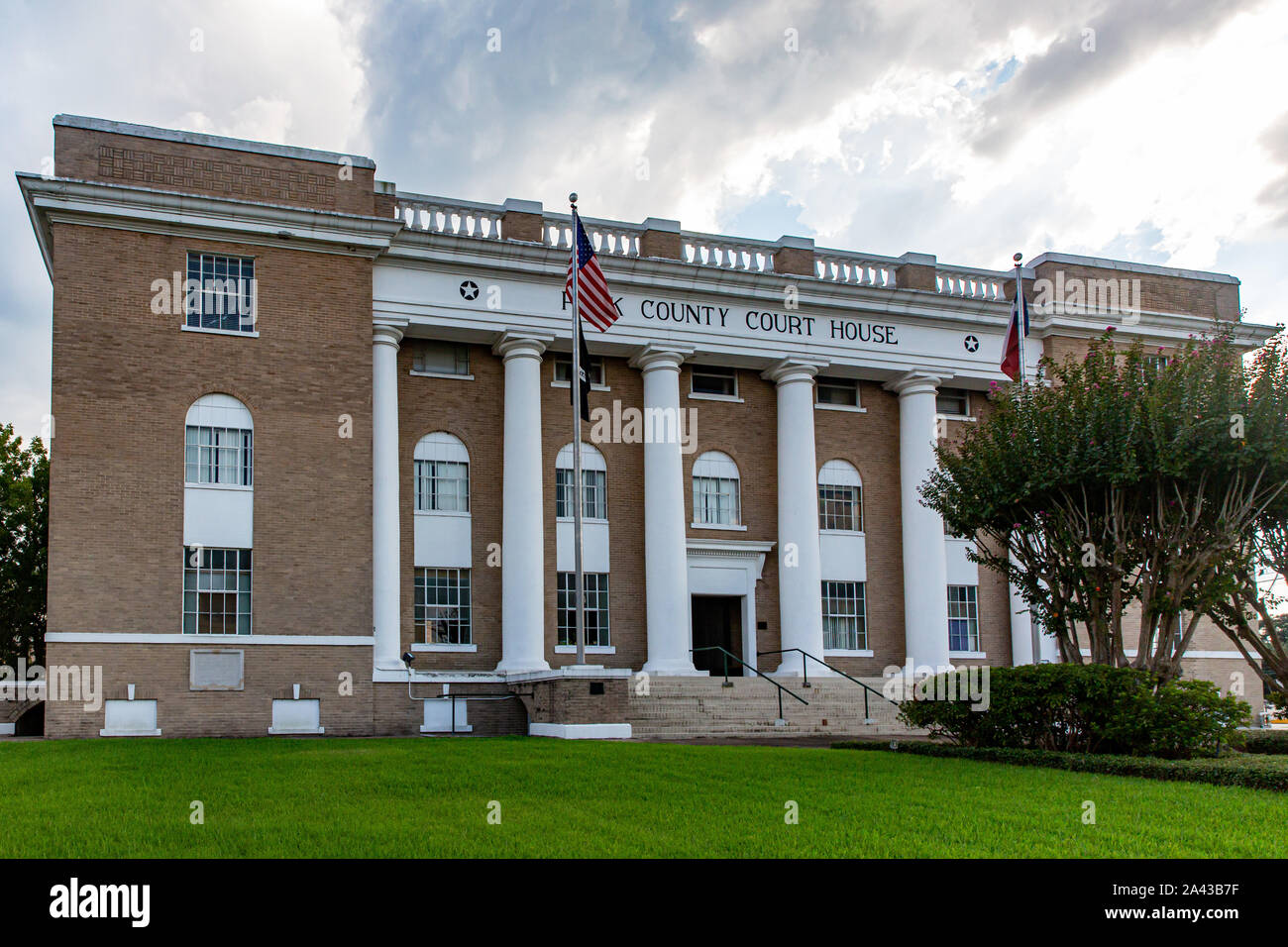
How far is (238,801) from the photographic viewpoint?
37.4ft

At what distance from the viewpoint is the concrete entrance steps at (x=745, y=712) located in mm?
26266

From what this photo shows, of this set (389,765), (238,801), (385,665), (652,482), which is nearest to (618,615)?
(652,482)

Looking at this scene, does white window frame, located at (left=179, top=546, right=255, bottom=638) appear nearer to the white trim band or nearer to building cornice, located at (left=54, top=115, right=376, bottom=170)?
the white trim band

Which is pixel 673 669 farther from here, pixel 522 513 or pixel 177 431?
pixel 177 431

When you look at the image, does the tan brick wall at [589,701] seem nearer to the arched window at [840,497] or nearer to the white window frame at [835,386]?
the arched window at [840,497]

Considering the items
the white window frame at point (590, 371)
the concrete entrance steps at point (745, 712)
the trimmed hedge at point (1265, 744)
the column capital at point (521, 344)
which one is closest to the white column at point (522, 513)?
the column capital at point (521, 344)

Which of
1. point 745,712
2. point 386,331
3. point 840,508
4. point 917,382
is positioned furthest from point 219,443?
point 917,382

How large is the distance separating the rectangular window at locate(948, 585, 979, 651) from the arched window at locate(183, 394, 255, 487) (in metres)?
20.6

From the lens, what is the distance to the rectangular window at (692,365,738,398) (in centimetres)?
3503

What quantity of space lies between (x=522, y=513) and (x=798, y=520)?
815cm

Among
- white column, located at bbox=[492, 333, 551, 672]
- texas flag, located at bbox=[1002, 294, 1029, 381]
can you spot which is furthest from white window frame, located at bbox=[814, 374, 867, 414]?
white column, located at bbox=[492, 333, 551, 672]

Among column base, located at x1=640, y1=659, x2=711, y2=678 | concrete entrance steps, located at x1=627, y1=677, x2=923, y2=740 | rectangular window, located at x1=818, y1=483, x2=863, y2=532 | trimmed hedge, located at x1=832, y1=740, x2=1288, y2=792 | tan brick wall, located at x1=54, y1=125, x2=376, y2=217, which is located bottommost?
concrete entrance steps, located at x1=627, y1=677, x2=923, y2=740
